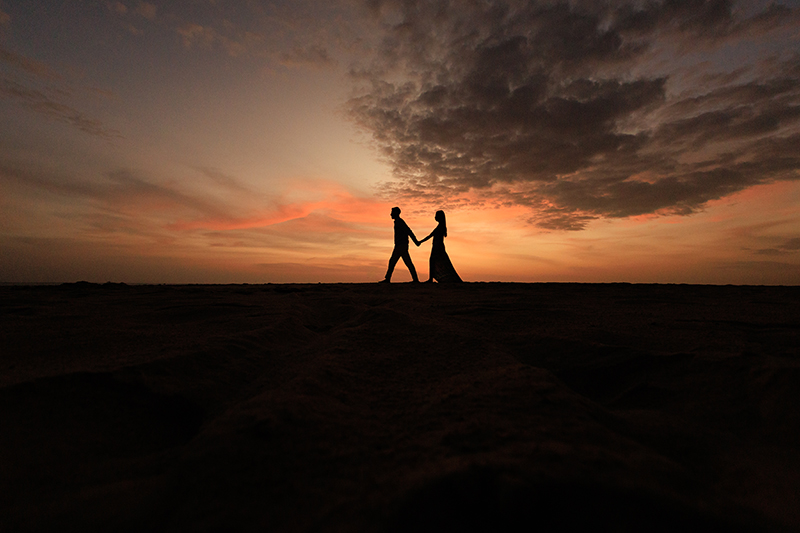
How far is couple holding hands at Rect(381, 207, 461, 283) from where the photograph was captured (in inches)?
307

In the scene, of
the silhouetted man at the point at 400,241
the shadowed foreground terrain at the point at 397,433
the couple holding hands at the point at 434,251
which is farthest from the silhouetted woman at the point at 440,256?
the shadowed foreground terrain at the point at 397,433

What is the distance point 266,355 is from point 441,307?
1827mm

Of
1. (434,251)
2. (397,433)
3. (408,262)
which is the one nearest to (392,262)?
(408,262)

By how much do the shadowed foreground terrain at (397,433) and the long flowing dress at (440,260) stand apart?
5.98m

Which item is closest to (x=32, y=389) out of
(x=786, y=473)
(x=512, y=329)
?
(x=786, y=473)

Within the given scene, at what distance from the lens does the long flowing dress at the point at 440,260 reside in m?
7.79

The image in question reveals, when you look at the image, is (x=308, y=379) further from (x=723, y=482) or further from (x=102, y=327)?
(x=102, y=327)

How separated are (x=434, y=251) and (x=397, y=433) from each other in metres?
7.06

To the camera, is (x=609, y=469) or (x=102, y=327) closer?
(x=609, y=469)

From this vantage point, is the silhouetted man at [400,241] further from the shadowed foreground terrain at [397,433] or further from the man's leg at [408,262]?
the shadowed foreground terrain at [397,433]

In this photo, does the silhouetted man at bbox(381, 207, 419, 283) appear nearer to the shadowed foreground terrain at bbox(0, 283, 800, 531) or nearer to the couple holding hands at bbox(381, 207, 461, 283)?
the couple holding hands at bbox(381, 207, 461, 283)

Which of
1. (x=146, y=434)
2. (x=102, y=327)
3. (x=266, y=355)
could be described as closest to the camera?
(x=146, y=434)

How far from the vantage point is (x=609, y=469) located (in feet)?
2.12

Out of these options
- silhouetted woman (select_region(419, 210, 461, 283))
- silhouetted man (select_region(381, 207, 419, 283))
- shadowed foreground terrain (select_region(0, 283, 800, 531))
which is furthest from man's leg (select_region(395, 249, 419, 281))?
shadowed foreground terrain (select_region(0, 283, 800, 531))
